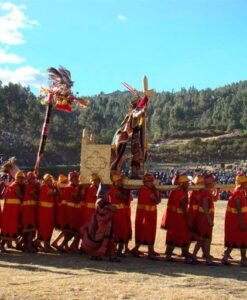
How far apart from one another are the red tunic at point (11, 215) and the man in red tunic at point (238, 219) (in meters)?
4.71

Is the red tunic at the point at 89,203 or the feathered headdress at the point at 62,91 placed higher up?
the feathered headdress at the point at 62,91

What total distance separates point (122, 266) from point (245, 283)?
2.58 metres

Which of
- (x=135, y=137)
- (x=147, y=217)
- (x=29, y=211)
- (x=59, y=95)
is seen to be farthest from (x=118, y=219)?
(x=59, y=95)

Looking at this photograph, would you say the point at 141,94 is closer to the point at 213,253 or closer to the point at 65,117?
the point at 213,253

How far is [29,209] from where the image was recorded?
39.0 ft

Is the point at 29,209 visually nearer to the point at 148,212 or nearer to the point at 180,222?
the point at 148,212

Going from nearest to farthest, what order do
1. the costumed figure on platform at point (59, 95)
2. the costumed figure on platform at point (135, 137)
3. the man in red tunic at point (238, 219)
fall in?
1. the man in red tunic at point (238, 219)
2. the costumed figure on platform at point (135, 137)
3. the costumed figure on platform at point (59, 95)

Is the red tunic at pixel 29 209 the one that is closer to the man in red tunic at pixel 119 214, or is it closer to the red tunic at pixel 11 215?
the red tunic at pixel 11 215

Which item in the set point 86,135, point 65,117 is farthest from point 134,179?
point 65,117

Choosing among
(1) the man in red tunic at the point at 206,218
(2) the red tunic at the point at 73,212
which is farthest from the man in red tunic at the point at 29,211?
(1) the man in red tunic at the point at 206,218

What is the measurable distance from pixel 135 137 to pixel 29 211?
10.7ft

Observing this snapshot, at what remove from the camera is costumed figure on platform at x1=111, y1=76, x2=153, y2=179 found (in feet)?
42.0

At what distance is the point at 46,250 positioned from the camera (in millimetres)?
12156

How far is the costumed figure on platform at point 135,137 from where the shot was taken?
1280 cm
